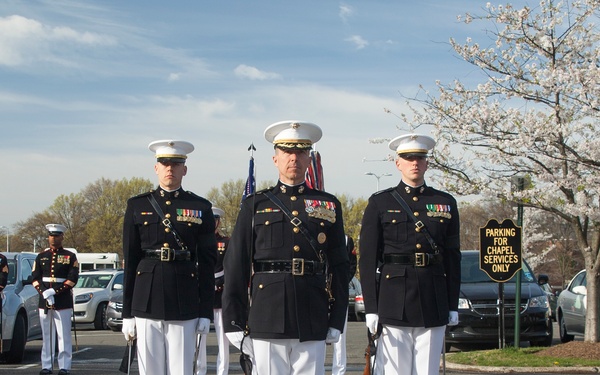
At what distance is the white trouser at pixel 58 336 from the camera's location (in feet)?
42.5

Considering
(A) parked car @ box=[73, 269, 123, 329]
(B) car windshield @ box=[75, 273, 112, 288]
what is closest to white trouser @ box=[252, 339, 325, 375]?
(A) parked car @ box=[73, 269, 123, 329]

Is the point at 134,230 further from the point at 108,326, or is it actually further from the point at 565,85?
the point at 108,326

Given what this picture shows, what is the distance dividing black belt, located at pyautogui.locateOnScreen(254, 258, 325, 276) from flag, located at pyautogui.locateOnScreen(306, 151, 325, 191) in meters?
6.57

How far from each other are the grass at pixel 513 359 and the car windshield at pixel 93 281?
45.4 ft

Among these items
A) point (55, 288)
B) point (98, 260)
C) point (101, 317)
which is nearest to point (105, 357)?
point (55, 288)

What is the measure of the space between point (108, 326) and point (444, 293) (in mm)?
17842

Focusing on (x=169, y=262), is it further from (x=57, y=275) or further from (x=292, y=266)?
(x=57, y=275)

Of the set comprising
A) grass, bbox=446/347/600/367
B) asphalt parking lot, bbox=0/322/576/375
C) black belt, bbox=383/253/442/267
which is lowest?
asphalt parking lot, bbox=0/322/576/375

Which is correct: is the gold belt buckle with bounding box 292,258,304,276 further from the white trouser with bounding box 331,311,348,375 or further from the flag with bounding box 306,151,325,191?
the flag with bounding box 306,151,325,191

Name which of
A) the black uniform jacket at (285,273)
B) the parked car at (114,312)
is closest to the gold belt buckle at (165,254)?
the black uniform jacket at (285,273)

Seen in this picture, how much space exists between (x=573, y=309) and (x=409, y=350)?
41.3 ft

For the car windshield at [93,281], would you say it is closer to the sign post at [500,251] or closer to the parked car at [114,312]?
the parked car at [114,312]

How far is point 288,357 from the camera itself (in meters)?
5.93

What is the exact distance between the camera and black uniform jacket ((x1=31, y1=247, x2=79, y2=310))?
44.6 feet
